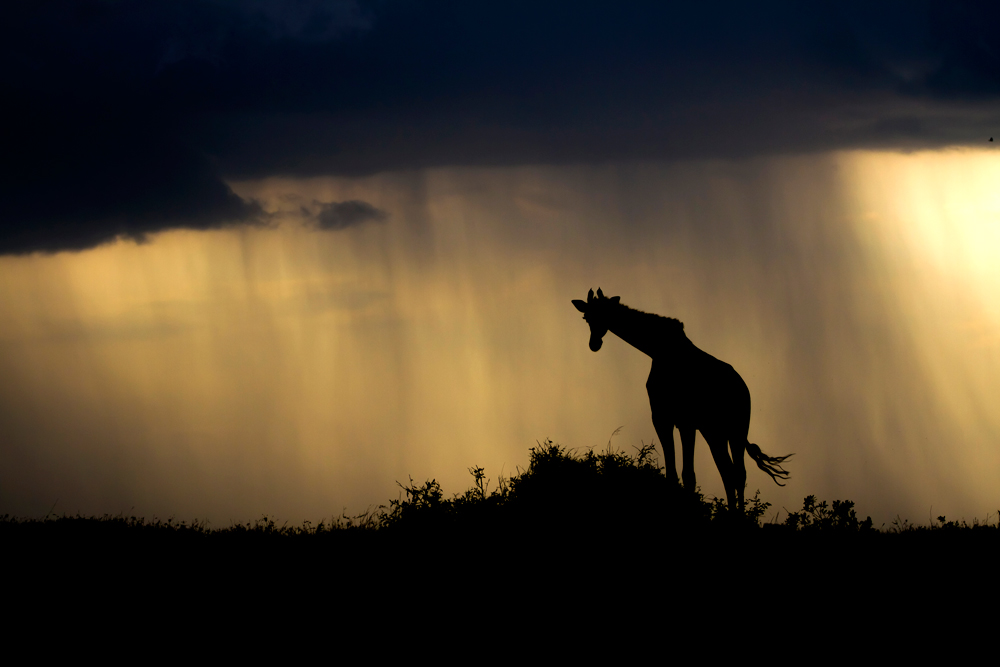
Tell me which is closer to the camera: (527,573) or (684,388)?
(527,573)

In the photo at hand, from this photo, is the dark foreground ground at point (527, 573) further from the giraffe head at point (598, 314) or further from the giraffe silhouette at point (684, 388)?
the giraffe head at point (598, 314)

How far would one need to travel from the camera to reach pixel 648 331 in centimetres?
1295

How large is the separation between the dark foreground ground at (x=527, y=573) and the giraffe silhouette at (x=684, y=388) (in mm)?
1123

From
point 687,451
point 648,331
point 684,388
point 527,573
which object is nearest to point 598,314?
point 648,331

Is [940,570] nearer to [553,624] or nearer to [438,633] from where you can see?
[553,624]

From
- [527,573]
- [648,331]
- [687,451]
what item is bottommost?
[527,573]

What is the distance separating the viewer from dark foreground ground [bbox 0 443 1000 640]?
8000mm

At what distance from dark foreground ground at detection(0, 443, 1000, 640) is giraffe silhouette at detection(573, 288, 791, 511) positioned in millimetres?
1123

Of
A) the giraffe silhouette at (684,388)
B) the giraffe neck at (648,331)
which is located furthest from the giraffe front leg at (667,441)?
the giraffe neck at (648,331)

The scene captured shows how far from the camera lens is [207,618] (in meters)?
8.05

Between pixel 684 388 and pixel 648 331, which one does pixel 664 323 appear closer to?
pixel 648 331

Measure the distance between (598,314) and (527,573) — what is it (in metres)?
5.62

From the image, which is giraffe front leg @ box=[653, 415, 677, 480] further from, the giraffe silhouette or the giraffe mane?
the giraffe mane

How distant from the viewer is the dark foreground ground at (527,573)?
315 inches
